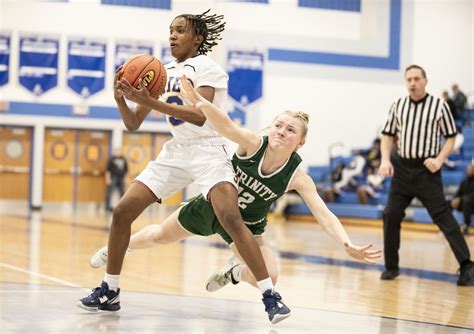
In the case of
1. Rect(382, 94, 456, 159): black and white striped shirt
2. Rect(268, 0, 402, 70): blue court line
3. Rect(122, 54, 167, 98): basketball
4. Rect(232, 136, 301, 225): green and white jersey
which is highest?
Rect(268, 0, 402, 70): blue court line

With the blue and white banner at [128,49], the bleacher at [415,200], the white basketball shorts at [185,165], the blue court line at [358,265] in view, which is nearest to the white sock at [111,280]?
the white basketball shorts at [185,165]

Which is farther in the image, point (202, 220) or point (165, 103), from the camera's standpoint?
point (202, 220)

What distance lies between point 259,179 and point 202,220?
0.49m

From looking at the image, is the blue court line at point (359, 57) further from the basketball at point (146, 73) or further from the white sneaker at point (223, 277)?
the basketball at point (146, 73)

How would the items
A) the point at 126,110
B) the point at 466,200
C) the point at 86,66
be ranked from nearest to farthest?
1. the point at 126,110
2. the point at 466,200
3. the point at 86,66

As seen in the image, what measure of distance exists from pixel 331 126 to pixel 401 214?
15.2 metres

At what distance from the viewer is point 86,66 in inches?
874

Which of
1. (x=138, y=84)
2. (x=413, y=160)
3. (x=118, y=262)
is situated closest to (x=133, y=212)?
(x=118, y=262)

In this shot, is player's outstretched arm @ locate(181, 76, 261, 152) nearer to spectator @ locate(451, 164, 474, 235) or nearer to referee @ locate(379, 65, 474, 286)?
referee @ locate(379, 65, 474, 286)

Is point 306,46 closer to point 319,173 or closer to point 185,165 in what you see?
point 319,173

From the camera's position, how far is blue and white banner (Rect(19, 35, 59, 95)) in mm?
21703

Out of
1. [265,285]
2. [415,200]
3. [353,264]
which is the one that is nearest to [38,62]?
[415,200]

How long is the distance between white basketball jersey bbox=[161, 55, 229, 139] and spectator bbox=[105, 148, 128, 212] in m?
16.8

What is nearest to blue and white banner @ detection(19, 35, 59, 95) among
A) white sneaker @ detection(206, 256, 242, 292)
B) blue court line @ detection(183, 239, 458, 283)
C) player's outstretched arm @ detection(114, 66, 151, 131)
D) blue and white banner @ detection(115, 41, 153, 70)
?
blue and white banner @ detection(115, 41, 153, 70)
